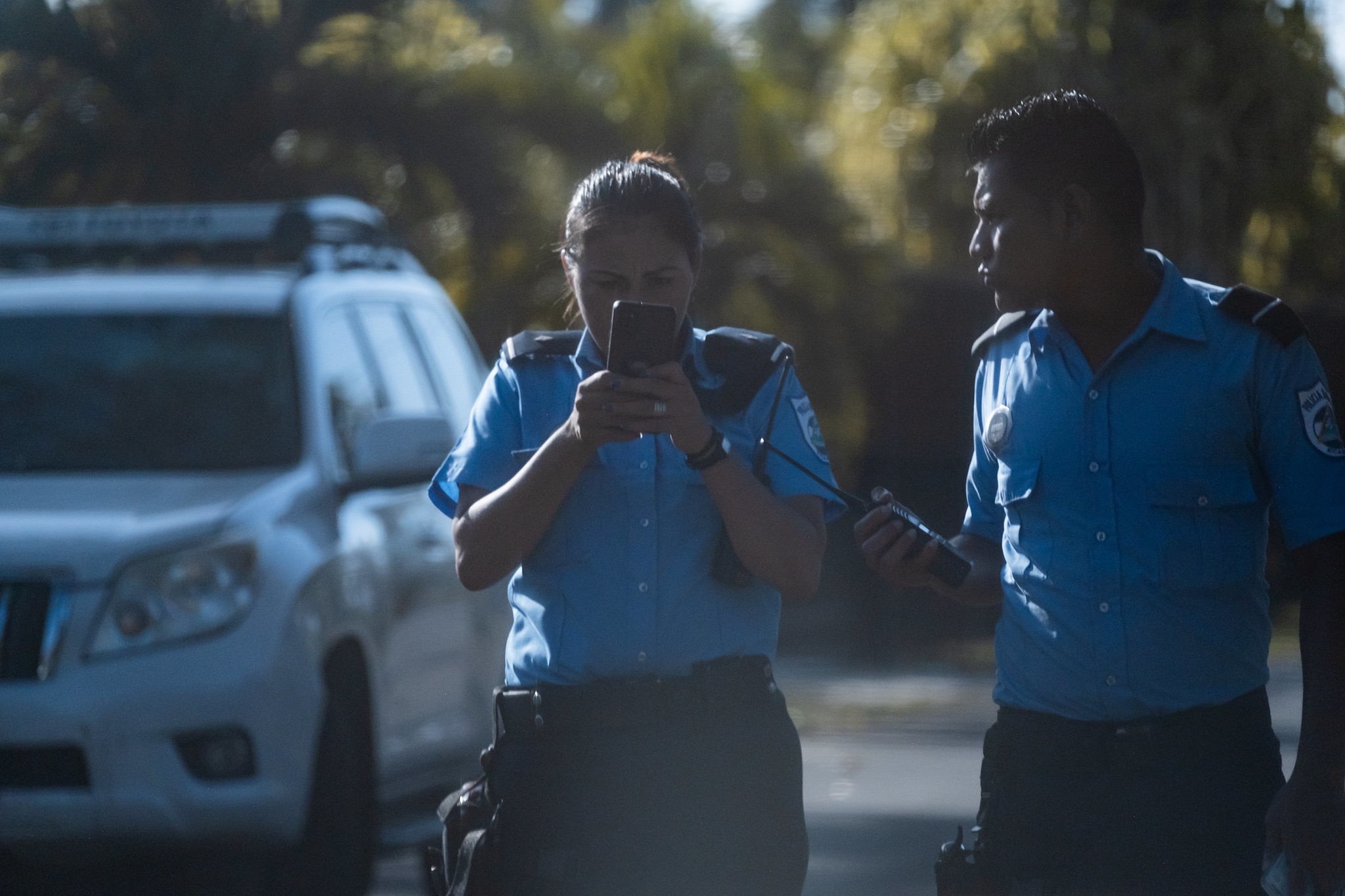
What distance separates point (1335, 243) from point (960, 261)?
4.46 meters

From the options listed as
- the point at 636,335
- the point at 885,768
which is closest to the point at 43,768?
the point at 636,335

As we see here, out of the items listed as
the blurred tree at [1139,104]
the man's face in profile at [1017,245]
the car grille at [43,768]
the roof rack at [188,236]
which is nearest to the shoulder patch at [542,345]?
the man's face in profile at [1017,245]

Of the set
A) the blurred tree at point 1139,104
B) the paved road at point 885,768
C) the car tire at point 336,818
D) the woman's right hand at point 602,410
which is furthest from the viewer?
the blurred tree at point 1139,104

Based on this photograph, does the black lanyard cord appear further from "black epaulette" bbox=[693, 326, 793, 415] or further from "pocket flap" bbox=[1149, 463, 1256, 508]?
"pocket flap" bbox=[1149, 463, 1256, 508]

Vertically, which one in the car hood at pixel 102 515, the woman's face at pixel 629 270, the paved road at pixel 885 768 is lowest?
the paved road at pixel 885 768

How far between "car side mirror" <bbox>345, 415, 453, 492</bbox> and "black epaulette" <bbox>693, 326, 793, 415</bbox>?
2732 millimetres

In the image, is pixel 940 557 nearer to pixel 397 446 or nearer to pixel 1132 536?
pixel 1132 536

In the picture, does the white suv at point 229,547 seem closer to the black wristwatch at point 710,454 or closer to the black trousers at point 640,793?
the black trousers at point 640,793

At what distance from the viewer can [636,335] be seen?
2.90 m

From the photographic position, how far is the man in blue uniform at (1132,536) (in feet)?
9.81

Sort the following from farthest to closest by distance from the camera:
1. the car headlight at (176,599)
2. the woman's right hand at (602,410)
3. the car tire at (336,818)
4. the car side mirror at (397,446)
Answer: the car side mirror at (397,446)
the car tire at (336,818)
the car headlight at (176,599)
the woman's right hand at (602,410)

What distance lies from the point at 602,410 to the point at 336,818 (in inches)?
119

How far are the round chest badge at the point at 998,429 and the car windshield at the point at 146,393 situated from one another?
3047mm

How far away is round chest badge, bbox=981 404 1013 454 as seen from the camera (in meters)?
3.24
